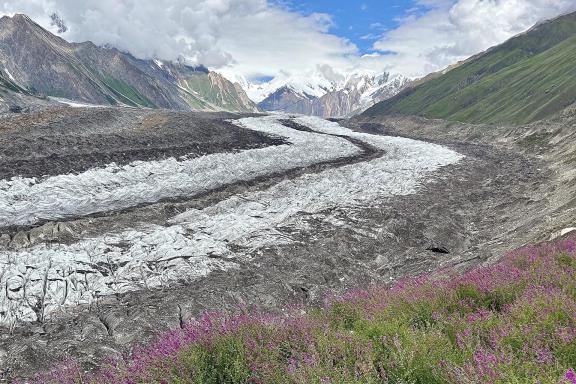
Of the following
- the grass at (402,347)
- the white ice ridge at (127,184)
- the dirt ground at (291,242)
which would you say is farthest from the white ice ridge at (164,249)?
the grass at (402,347)

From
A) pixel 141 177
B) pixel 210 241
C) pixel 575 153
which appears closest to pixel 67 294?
pixel 210 241

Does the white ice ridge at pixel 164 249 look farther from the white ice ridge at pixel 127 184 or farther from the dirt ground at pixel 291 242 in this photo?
the white ice ridge at pixel 127 184

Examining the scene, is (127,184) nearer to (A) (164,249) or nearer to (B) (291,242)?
(A) (164,249)

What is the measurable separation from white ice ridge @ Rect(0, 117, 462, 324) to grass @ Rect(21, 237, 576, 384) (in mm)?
6734

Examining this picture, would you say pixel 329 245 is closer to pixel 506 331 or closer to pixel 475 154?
pixel 506 331

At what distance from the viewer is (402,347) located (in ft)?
18.7

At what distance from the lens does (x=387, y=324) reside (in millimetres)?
6695

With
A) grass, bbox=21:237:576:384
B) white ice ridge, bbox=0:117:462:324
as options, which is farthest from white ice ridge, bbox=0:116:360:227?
grass, bbox=21:237:576:384

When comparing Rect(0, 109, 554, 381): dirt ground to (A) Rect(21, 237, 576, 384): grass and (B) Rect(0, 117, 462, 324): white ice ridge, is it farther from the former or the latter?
(A) Rect(21, 237, 576, 384): grass

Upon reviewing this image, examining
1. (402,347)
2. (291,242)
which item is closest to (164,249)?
(291,242)

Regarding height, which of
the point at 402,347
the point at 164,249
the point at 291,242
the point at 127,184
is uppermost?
the point at 127,184

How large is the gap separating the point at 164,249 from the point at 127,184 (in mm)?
10979

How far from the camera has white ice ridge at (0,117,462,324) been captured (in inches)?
503

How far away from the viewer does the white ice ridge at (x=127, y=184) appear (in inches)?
779
